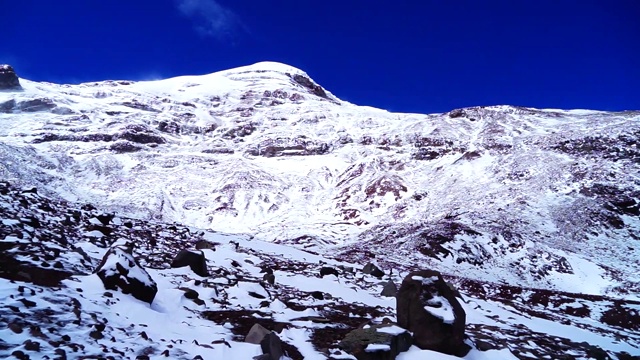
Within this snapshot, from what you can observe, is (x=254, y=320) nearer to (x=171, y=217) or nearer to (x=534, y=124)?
(x=171, y=217)

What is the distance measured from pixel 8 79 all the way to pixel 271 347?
473 ft

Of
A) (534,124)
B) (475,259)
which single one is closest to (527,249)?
(475,259)

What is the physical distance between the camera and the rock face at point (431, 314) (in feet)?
31.0

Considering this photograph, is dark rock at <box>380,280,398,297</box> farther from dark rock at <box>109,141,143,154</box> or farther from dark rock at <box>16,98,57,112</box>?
dark rock at <box>16,98,57,112</box>

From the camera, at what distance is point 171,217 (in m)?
55.4

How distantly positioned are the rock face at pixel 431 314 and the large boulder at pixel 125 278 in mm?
6289

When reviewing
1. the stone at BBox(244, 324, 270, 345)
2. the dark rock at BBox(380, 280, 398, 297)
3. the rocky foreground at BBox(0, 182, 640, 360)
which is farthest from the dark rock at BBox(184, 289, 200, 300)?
the dark rock at BBox(380, 280, 398, 297)

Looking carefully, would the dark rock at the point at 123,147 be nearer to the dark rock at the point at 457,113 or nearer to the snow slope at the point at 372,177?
the snow slope at the point at 372,177

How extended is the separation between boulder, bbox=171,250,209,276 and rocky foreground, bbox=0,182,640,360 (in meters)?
0.04

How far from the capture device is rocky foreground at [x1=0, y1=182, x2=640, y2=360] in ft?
22.6

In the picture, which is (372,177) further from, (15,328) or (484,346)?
(15,328)

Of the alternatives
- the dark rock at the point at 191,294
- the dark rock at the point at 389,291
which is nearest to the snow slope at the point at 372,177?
the dark rock at the point at 389,291

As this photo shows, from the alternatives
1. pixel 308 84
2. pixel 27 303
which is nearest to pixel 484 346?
pixel 27 303

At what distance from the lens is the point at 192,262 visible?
1381cm
